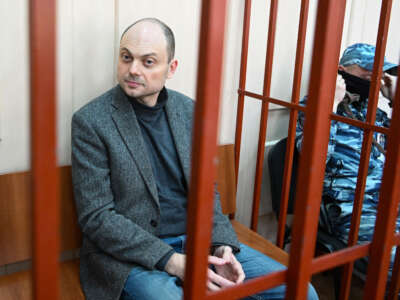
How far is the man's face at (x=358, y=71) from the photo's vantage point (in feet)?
6.57

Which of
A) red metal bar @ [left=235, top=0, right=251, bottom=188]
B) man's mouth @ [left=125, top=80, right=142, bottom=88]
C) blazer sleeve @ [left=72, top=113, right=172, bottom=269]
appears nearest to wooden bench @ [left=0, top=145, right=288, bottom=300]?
blazer sleeve @ [left=72, top=113, right=172, bottom=269]

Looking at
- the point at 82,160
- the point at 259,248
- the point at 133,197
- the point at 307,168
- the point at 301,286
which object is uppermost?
the point at 307,168

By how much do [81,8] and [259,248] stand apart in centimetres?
109

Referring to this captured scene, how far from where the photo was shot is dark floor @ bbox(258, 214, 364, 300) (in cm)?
218

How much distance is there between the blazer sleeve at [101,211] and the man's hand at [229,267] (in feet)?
0.66

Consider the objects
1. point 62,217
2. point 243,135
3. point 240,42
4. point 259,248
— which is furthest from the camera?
point 243,135

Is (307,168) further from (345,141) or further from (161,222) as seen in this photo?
(345,141)

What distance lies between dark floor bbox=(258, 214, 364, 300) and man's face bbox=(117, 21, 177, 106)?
112 cm

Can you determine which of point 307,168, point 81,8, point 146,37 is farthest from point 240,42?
point 307,168

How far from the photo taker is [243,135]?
2033 millimetres

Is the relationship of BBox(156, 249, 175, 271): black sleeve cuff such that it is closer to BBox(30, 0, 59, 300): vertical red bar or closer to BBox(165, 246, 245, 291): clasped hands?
BBox(165, 246, 245, 291): clasped hands

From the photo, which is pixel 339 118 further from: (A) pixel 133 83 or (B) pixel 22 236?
(B) pixel 22 236

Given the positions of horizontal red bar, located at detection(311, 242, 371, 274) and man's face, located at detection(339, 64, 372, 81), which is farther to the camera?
man's face, located at detection(339, 64, 372, 81)

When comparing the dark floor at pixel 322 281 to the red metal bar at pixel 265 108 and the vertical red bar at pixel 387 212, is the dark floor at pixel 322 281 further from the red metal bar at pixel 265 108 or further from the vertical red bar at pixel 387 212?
the vertical red bar at pixel 387 212
